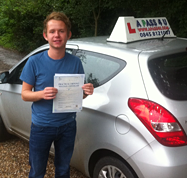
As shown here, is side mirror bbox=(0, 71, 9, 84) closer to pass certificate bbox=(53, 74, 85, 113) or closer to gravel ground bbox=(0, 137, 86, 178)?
gravel ground bbox=(0, 137, 86, 178)

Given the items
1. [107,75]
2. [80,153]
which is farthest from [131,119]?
[80,153]

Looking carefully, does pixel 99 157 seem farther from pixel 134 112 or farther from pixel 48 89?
pixel 48 89

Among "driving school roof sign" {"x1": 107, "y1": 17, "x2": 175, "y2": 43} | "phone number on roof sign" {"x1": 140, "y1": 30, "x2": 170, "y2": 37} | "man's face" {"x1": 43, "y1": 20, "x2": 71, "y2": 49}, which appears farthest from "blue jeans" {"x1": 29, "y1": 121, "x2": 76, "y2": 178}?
"phone number on roof sign" {"x1": 140, "y1": 30, "x2": 170, "y2": 37}

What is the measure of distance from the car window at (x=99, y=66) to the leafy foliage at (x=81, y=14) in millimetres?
4542

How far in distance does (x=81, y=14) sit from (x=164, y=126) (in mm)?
8209

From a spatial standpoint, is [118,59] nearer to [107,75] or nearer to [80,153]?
[107,75]

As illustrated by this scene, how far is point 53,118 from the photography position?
6.84 feet

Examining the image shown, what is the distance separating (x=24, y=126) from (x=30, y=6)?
1108cm

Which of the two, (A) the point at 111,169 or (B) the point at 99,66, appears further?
(B) the point at 99,66

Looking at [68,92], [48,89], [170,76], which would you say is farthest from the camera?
[170,76]

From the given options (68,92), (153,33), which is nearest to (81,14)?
(153,33)

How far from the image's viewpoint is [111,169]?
2.27 m

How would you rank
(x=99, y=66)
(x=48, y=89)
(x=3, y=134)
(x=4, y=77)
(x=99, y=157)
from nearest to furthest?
(x=48, y=89)
(x=99, y=157)
(x=99, y=66)
(x=4, y=77)
(x=3, y=134)

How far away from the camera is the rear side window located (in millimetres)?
2035
